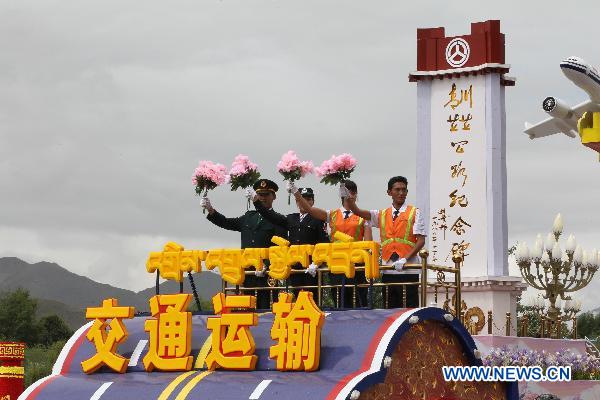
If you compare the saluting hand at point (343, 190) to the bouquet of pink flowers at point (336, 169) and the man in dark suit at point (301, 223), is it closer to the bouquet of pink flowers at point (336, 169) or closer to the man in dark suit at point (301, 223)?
the bouquet of pink flowers at point (336, 169)

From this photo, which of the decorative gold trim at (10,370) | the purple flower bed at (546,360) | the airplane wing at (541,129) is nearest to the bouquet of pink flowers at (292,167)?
the decorative gold trim at (10,370)

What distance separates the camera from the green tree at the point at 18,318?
177 ft

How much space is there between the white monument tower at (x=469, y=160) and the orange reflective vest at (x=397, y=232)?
12314 mm

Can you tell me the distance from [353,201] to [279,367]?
2.46 meters

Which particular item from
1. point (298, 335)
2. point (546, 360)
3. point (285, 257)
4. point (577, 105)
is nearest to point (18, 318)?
point (546, 360)

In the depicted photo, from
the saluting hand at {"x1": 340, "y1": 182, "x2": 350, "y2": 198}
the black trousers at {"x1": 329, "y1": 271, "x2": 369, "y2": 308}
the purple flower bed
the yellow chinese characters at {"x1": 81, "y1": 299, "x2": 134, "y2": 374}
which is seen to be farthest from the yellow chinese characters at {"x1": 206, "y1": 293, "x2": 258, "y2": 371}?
the purple flower bed

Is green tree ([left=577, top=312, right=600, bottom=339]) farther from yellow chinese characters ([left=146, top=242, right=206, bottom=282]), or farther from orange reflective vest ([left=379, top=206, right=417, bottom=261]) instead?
yellow chinese characters ([left=146, top=242, right=206, bottom=282])

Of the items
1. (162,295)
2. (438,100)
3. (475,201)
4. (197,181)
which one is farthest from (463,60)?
(162,295)

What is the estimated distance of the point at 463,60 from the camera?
24531mm

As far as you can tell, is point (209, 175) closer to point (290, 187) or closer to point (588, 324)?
point (290, 187)

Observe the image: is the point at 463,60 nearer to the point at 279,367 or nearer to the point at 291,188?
the point at 291,188

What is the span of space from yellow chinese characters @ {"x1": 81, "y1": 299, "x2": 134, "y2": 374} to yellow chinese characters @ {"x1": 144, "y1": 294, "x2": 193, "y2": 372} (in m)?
0.33

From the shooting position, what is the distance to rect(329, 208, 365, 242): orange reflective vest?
39.0 feet

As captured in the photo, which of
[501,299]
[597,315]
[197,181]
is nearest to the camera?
[197,181]
